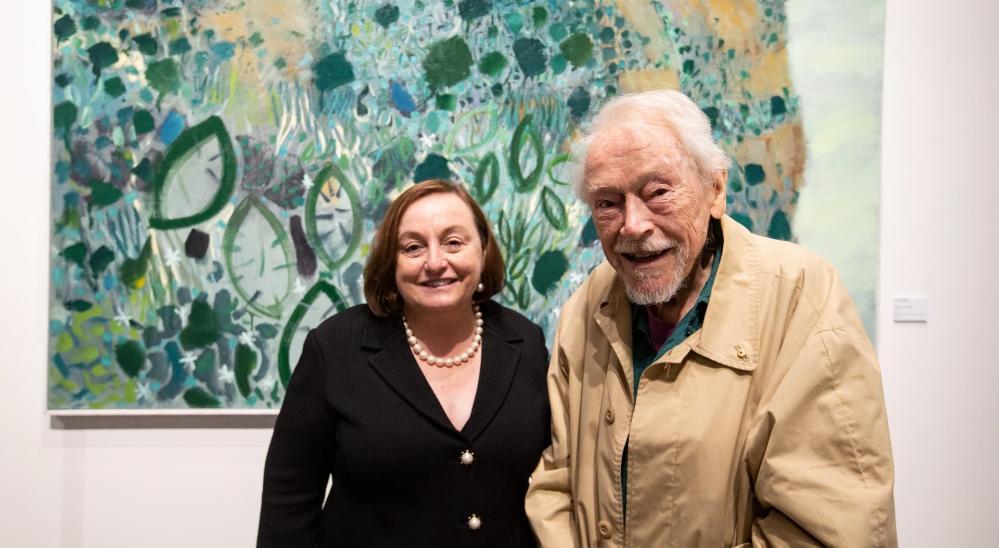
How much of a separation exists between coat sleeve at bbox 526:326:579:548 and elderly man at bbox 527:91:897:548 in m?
0.02

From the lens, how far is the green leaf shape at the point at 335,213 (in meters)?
2.11

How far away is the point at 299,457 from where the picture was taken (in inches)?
60.1

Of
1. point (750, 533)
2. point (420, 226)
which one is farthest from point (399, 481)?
point (750, 533)

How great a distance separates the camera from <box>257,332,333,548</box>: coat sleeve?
4.95 feet

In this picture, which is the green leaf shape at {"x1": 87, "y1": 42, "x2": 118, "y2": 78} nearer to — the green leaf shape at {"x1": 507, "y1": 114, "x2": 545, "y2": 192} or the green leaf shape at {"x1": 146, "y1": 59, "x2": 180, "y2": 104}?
the green leaf shape at {"x1": 146, "y1": 59, "x2": 180, "y2": 104}

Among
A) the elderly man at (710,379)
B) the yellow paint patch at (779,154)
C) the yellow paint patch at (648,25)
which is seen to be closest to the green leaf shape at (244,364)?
the elderly man at (710,379)

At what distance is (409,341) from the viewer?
155cm

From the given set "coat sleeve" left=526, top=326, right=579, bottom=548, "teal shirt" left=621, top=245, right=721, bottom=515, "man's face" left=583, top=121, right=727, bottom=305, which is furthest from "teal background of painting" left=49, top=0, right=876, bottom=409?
"man's face" left=583, top=121, right=727, bottom=305

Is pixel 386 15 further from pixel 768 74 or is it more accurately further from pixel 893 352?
pixel 893 352

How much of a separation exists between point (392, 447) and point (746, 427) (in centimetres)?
71

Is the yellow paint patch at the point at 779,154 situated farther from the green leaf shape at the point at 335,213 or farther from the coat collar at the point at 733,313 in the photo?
the green leaf shape at the point at 335,213

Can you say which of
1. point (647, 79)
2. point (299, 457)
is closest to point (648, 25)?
point (647, 79)

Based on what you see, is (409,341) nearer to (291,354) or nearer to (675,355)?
(675,355)

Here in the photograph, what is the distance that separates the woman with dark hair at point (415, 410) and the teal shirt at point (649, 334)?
10.9 inches
